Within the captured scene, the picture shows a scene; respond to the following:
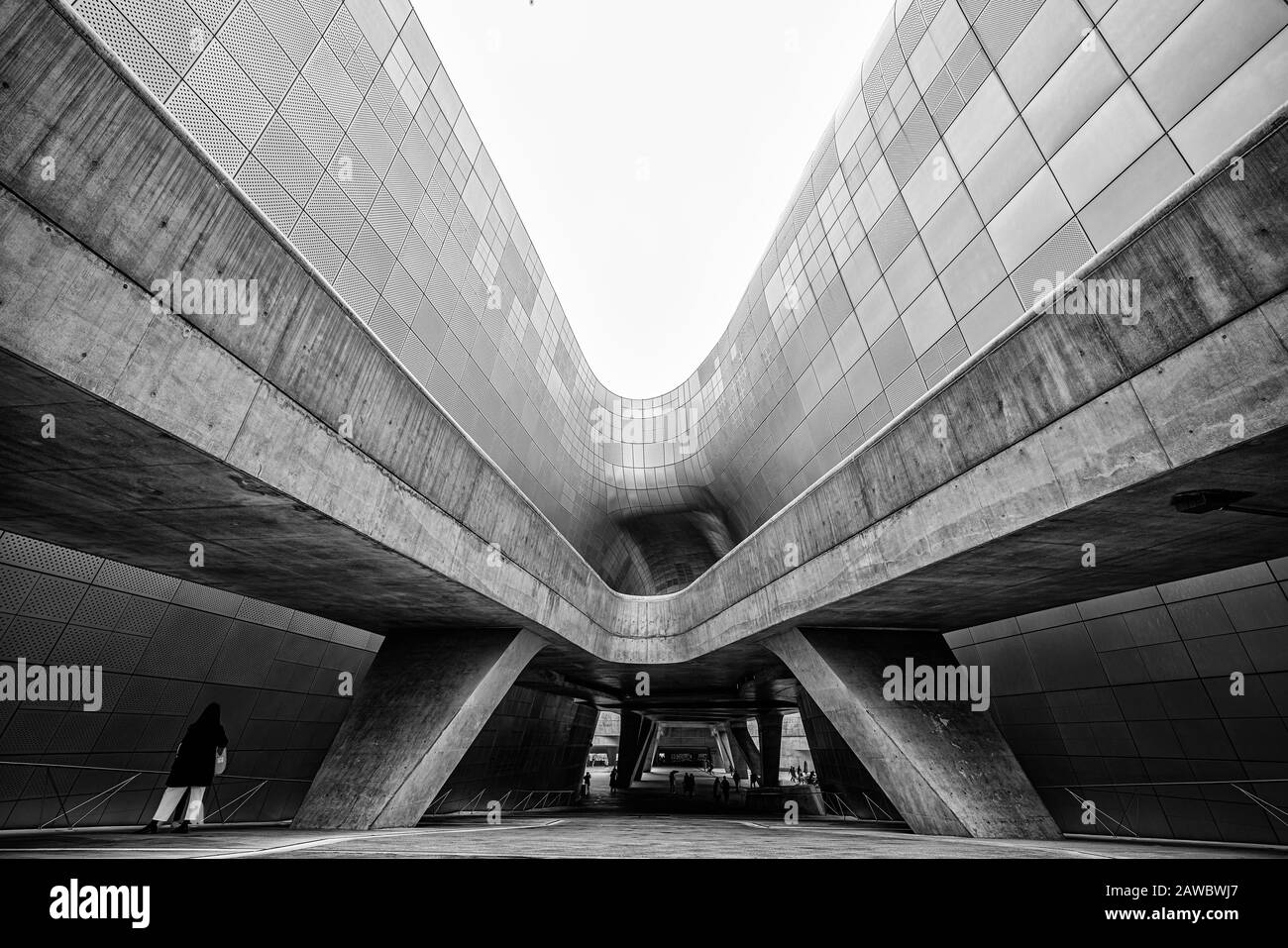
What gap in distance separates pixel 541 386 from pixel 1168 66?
24.1 meters

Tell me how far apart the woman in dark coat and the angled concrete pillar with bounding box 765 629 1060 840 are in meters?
11.3

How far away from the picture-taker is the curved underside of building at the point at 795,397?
5516 millimetres

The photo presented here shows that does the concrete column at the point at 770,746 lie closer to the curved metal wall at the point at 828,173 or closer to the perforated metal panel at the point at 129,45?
the curved metal wall at the point at 828,173

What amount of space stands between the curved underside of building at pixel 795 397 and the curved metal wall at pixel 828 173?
100mm

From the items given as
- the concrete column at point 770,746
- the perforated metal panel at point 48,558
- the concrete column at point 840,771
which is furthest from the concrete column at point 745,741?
the perforated metal panel at point 48,558

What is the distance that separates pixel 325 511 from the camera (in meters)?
7.32

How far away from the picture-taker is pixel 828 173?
21.1 m

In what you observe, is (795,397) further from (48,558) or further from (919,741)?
(48,558)

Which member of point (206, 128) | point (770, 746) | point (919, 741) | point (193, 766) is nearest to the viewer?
point (193, 766)

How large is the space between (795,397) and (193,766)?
2136cm

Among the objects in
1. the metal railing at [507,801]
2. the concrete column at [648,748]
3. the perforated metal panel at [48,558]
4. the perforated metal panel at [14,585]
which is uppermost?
the perforated metal panel at [48,558]

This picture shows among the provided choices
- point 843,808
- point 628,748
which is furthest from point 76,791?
point 628,748
